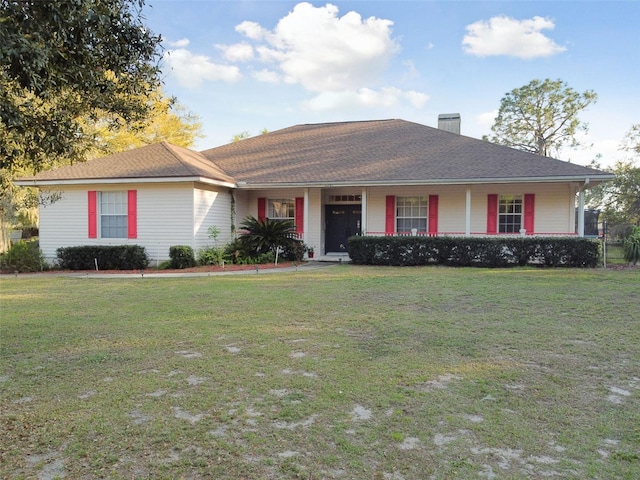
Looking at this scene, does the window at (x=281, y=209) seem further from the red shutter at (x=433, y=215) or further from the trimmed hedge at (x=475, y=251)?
the red shutter at (x=433, y=215)

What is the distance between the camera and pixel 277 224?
15.2 m

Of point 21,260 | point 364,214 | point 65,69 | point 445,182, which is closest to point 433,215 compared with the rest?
point 445,182

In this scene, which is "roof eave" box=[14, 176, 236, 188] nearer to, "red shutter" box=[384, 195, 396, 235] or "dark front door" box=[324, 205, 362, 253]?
"dark front door" box=[324, 205, 362, 253]

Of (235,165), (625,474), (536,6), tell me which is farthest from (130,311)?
(536,6)

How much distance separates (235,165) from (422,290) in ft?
36.4

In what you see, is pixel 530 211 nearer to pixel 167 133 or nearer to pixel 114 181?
pixel 114 181

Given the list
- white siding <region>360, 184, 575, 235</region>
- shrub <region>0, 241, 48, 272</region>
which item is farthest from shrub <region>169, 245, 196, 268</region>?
white siding <region>360, 184, 575, 235</region>

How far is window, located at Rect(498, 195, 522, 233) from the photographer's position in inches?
597

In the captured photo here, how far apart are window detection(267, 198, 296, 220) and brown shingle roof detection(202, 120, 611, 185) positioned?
4.32 feet

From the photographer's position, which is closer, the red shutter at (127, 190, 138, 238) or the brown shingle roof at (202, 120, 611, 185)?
the brown shingle roof at (202, 120, 611, 185)

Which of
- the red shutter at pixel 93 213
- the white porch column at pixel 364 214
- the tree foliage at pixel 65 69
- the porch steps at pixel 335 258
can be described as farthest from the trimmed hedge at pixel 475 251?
the tree foliage at pixel 65 69

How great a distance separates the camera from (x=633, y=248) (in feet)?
45.9

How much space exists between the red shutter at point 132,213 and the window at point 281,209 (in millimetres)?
4918

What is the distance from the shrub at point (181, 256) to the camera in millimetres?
13844
